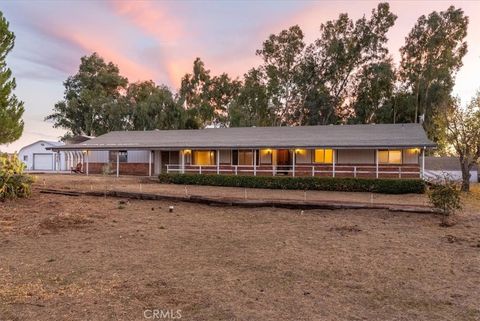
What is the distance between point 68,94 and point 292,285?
60.0 m

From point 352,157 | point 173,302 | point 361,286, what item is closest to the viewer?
point 173,302

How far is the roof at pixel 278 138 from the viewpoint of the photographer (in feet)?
78.2

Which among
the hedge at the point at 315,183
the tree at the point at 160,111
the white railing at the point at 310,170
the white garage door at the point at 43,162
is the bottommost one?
the hedge at the point at 315,183

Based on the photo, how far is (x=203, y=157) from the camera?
97.8 ft

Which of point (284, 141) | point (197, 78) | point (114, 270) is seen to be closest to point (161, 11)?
point (284, 141)

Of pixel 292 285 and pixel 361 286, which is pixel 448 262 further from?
pixel 292 285

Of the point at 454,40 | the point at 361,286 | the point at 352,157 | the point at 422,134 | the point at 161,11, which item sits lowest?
the point at 361,286

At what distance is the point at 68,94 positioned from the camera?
5788cm

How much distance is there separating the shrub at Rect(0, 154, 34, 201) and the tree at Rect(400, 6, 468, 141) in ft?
122

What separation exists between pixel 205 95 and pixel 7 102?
36701 mm

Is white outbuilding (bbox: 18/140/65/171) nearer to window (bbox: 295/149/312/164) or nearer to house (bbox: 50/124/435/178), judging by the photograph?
house (bbox: 50/124/435/178)

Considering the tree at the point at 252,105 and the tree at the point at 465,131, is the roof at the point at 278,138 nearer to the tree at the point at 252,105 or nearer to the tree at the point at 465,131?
the tree at the point at 465,131

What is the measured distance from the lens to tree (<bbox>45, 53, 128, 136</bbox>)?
53.9 m

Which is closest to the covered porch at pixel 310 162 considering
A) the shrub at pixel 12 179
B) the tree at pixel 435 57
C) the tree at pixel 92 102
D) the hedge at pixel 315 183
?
the hedge at pixel 315 183
